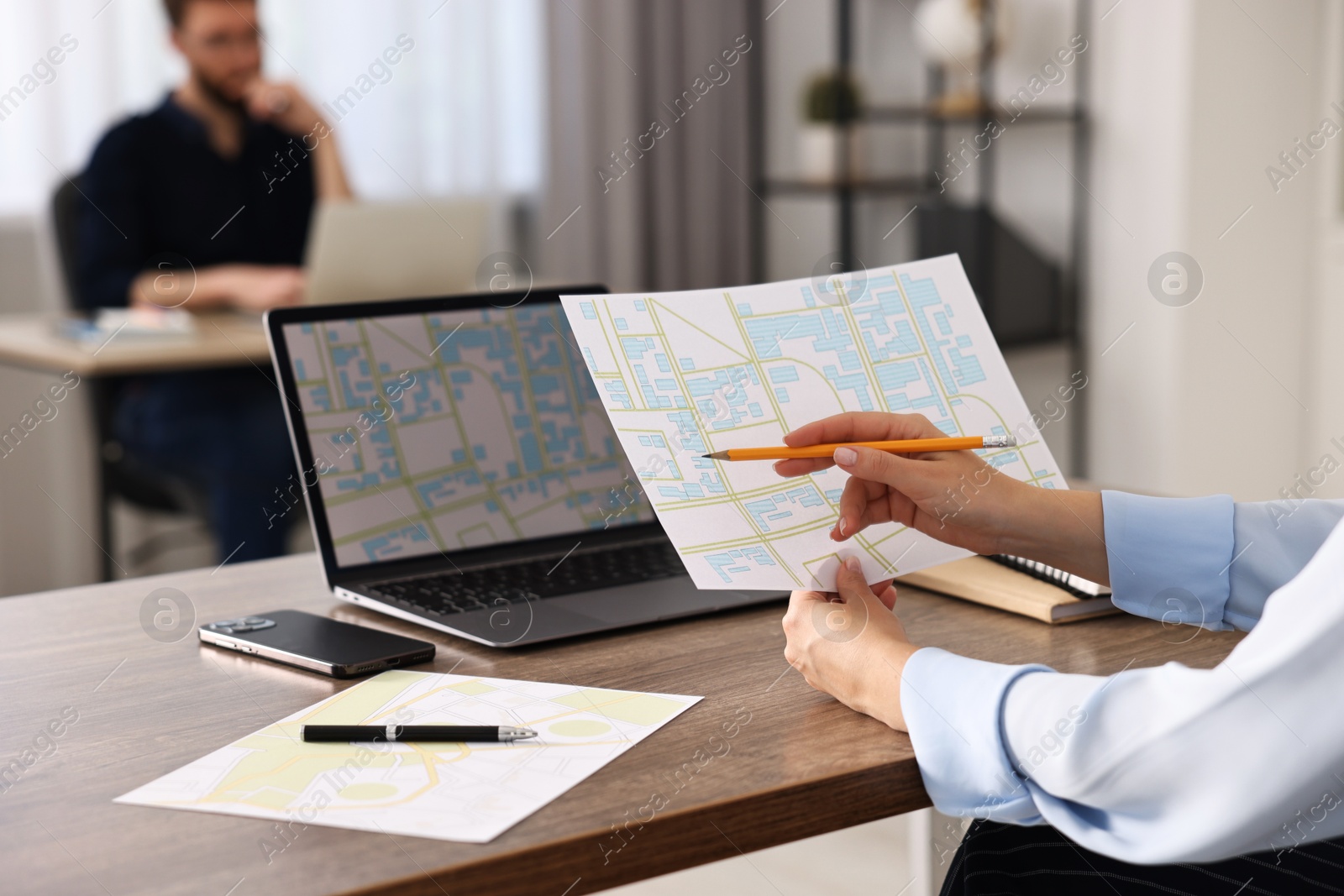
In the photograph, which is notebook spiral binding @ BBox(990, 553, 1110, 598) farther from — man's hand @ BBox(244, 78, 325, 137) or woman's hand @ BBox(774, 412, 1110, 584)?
man's hand @ BBox(244, 78, 325, 137)

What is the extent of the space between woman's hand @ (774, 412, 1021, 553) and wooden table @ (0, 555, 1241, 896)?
0.25 ft

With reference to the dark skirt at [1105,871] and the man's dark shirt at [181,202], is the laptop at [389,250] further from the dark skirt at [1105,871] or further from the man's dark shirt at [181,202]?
the dark skirt at [1105,871]

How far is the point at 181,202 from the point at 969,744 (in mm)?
2515

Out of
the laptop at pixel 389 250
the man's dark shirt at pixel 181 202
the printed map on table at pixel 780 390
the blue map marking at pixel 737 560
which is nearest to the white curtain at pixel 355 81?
the man's dark shirt at pixel 181 202

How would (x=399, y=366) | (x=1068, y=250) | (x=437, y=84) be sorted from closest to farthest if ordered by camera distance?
(x=399, y=366)
(x=1068, y=250)
(x=437, y=84)

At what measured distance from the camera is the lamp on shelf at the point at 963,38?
3.08 meters

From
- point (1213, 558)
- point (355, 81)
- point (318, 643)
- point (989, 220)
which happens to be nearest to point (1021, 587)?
point (1213, 558)

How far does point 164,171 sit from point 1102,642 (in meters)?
2.47

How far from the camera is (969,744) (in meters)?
0.69

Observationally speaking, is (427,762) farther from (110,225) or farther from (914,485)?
(110,225)

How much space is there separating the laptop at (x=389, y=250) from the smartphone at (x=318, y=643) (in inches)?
56.3

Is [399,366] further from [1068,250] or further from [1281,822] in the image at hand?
[1068,250]

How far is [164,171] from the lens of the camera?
2.76 m

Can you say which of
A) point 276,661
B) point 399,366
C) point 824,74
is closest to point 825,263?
point 824,74
